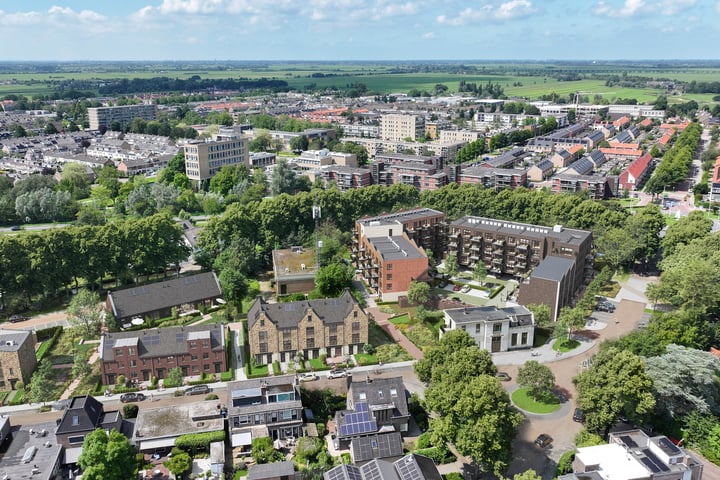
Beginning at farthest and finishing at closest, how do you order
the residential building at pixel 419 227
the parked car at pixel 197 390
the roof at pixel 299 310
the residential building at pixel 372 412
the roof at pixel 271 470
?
1. the residential building at pixel 419 227
2. the roof at pixel 299 310
3. the parked car at pixel 197 390
4. the residential building at pixel 372 412
5. the roof at pixel 271 470

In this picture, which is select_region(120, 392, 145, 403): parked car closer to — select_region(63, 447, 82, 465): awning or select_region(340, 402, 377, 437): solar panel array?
select_region(63, 447, 82, 465): awning

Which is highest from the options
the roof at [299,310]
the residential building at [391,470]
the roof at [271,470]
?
the roof at [299,310]

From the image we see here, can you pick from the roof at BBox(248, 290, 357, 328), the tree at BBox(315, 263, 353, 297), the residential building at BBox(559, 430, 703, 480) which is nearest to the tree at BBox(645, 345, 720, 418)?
the residential building at BBox(559, 430, 703, 480)

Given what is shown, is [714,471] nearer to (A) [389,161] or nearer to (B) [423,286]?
(B) [423,286]

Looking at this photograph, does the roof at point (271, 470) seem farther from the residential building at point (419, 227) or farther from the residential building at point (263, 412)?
the residential building at point (419, 227)

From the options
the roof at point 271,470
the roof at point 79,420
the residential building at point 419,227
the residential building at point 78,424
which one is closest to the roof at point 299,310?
the residential building at point 78,424

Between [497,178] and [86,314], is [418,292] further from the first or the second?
[497,178]
